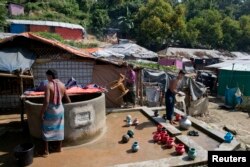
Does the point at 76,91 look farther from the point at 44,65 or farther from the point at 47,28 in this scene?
the point at 47,28

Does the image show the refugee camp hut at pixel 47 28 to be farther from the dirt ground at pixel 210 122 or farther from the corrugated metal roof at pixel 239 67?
the dirt ground at pixel 210 122

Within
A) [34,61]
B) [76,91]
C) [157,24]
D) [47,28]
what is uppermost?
[157,24]

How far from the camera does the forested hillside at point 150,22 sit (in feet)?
130

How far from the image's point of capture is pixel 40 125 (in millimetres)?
7277

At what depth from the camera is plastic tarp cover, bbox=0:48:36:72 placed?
8.96m

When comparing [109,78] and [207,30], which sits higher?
[207,30]

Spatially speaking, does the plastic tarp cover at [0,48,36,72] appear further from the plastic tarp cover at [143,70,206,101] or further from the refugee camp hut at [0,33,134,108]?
the plastic tarp cover at [143,70,206,101]

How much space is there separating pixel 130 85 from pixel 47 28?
Result: 84.7 feet

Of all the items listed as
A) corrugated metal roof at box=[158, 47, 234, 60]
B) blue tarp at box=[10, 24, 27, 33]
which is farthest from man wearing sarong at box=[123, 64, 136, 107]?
blue tarp at box=[10, 24, 27, 33]

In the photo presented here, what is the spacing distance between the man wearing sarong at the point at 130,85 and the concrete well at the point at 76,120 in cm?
474

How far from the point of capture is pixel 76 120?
7328 millimetres

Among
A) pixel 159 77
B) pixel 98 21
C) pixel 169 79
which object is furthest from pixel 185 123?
pixel 98 21

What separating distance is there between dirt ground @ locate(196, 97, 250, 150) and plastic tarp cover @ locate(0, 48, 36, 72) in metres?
8.54

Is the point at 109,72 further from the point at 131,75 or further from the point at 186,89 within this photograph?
the point at 186,89
